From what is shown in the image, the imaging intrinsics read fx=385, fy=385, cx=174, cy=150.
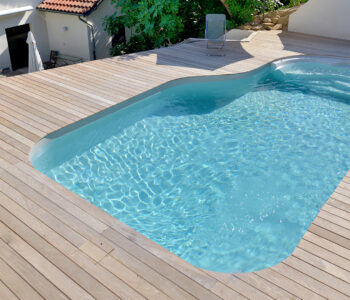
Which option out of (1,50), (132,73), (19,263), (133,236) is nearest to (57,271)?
(19,263)

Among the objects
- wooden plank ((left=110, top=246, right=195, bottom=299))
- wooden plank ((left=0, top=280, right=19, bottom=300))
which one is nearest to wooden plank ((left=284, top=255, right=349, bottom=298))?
wooden plank ((left=110, top=246, right=195, bottom=299))

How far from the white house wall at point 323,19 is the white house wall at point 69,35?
6.43 metres

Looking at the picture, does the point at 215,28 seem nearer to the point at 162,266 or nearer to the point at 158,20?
the point at 158,20

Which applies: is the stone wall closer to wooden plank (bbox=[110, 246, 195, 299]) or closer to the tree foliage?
the tree foliage

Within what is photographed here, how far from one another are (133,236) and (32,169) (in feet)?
5.67

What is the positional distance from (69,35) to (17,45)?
1676 millimetres

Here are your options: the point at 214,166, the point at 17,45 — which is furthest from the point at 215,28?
the point at 17,45

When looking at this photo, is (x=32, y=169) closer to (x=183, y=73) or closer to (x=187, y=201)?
(x=187, y=201)

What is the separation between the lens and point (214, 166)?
218 inches

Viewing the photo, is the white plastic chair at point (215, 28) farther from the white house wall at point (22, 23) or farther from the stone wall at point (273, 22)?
the white house wall at point (22, 23)

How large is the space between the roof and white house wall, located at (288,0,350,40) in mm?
6069

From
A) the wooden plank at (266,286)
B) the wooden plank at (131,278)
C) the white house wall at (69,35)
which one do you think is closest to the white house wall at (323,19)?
the white house wall at (69,35)

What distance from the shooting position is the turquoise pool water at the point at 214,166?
4387 millimetres

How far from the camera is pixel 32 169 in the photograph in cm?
459
